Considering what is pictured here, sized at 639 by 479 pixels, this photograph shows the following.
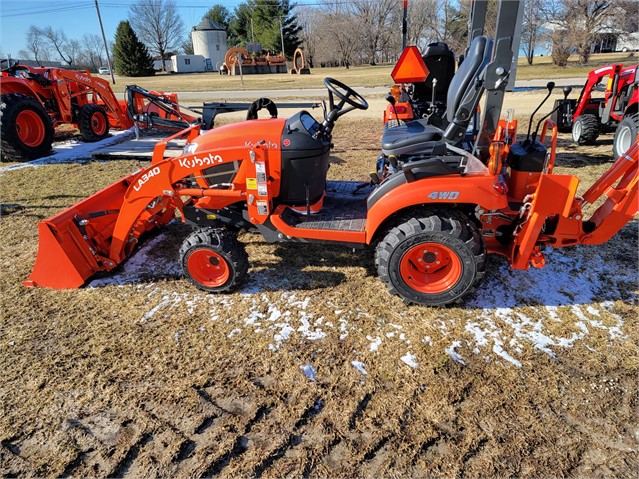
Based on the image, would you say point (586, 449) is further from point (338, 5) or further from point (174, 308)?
point (338, 5)

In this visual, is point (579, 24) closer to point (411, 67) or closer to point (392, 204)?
point (411, 67)

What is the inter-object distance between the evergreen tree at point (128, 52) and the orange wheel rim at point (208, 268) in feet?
157

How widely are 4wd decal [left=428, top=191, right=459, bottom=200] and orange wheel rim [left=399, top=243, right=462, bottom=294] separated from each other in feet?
1.10

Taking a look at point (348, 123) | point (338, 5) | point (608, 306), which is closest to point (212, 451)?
point (608, 306)

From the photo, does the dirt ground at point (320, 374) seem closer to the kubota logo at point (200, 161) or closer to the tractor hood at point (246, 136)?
the kubota logo at point (200, 161)

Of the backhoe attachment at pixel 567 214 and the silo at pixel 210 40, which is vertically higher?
the silo at pixel 210 40

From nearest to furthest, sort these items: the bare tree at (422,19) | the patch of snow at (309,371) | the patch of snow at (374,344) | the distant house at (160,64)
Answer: the patch of snow at (309,371) → the patch of snow at (374,344) → the bare tree at (422,19) → the distant house at (160,64)

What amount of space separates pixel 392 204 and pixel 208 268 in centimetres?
161

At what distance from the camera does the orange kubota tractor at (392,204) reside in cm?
302

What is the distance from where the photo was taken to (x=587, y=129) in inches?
315

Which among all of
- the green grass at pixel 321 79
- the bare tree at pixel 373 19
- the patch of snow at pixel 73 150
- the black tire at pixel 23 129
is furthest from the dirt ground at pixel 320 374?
the bare tree at pixel 373 19

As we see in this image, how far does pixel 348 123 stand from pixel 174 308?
9.15m

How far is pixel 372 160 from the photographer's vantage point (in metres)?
7.44

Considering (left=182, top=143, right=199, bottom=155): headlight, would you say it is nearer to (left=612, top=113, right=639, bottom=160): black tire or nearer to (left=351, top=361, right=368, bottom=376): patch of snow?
(left=351, top=361, right=368, bottom=376): patch of snow
